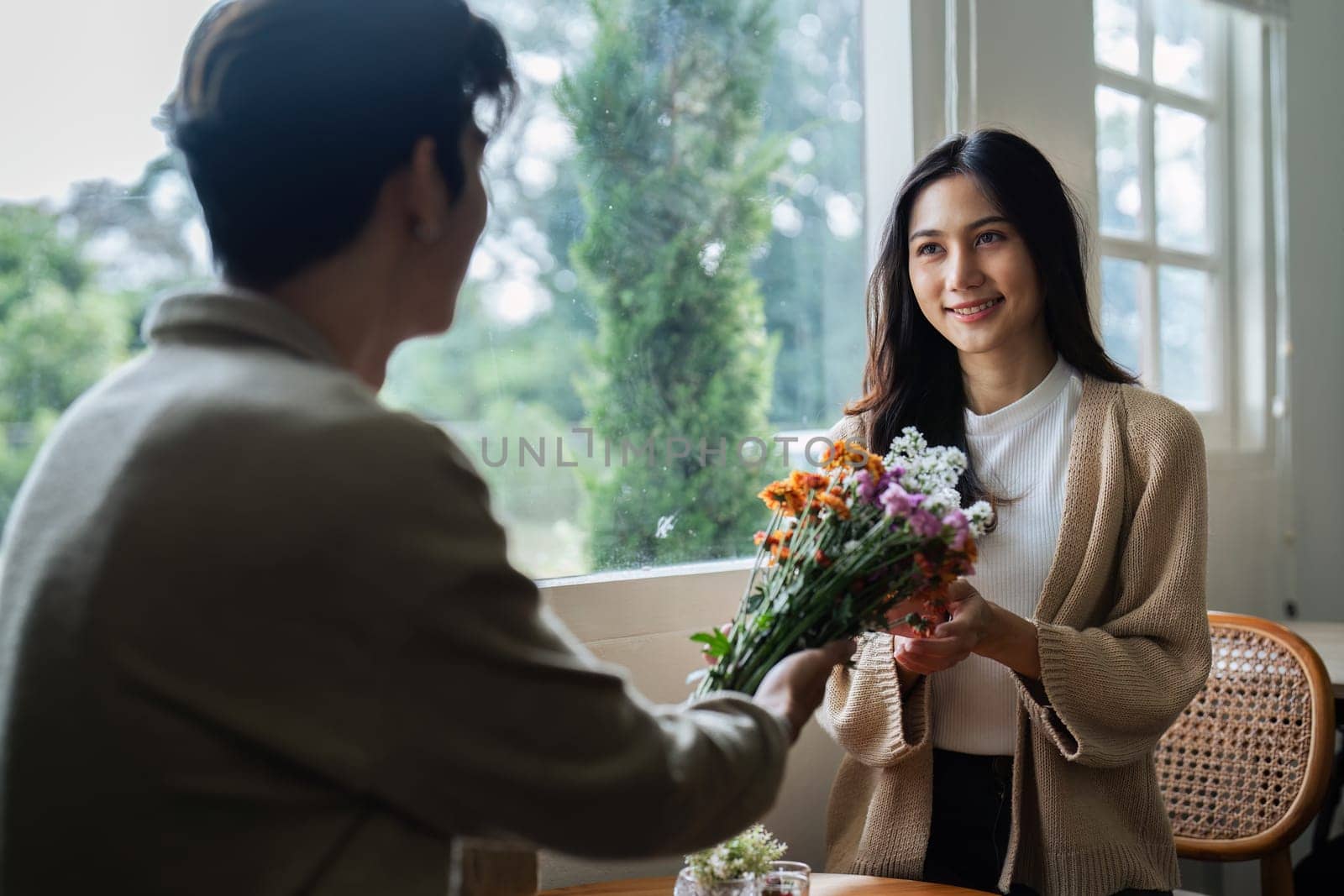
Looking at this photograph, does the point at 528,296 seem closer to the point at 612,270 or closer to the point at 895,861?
the point at 612,270

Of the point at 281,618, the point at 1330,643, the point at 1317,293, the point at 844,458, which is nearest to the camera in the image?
the point at 281,618

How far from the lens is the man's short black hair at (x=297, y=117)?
2.73 feet

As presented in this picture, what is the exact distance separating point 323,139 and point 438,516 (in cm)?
29

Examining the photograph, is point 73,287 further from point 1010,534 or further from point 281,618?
point 1010,534

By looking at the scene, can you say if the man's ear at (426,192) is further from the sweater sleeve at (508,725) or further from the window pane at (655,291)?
the window pane at (655,291)

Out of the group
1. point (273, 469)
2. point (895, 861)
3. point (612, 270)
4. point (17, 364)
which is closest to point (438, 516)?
point (273, 469)

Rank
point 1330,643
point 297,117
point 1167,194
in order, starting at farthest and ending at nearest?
point 1167,194 → point 1330,643 → point 297,117

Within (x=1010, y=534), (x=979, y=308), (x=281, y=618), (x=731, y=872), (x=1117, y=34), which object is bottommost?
(x=731, y=872)

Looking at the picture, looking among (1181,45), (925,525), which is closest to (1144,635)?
(925,525)

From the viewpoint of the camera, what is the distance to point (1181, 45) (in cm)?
336

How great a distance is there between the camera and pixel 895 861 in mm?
1680

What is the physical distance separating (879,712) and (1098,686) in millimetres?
312

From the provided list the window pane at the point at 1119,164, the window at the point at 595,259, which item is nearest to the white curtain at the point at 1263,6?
the window pane at the point at 1119,164

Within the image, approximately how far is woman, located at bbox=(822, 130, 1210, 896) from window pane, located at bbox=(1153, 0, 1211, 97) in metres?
1.77
